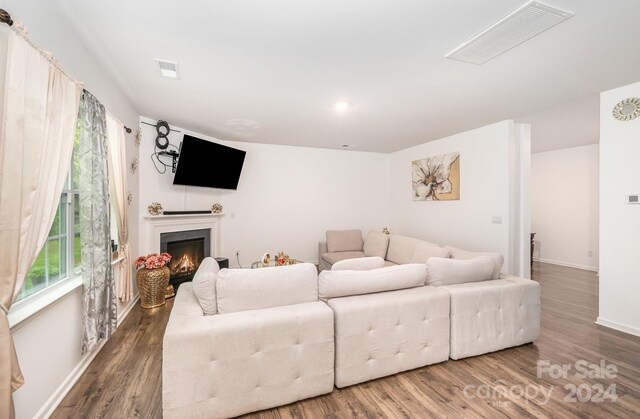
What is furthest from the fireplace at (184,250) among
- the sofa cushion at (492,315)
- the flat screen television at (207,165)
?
the sofa cushion at (492,315)

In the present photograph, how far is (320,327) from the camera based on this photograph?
1.87 m

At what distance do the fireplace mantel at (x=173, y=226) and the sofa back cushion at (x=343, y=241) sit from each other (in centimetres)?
206

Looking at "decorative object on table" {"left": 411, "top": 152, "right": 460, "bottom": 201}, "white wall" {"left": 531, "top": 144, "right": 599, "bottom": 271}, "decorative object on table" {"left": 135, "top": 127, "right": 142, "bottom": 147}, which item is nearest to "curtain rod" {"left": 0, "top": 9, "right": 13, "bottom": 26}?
"decorative object on table" {"left": 135, "top": 127, "right": 142, "bottom": 147}

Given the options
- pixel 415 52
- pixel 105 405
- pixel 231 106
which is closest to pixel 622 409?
pixel 415 52

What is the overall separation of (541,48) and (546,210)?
5468 millimetres

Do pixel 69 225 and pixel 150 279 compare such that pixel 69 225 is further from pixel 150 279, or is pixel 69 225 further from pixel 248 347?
pixel 248 347

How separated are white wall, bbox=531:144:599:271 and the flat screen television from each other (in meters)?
6.57

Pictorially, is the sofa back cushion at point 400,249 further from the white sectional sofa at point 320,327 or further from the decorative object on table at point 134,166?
the decorative object on table at point 134,166

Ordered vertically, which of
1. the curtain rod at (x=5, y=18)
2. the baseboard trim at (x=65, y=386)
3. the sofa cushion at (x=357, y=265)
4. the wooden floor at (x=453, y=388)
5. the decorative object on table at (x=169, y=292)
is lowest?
the wooden floor at (x=453, y=388)

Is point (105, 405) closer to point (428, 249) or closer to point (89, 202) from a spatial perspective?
point (89, 202)

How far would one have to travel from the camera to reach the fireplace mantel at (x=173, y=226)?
3801 millimetres

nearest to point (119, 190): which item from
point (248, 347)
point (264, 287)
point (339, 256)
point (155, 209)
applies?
point (155, 209)

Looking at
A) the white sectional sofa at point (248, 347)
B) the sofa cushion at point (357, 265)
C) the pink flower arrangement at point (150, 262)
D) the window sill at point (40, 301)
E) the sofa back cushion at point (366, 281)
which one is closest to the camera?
the window sill at point (40, 301)

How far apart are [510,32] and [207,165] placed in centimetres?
401
